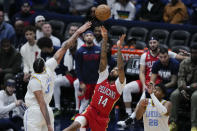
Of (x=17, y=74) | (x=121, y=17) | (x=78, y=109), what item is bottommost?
(x=78, y=109)

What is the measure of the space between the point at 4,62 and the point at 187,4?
218 inches

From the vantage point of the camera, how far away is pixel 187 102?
32.2 ft

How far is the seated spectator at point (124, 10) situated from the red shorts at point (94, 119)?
5991 millimetres

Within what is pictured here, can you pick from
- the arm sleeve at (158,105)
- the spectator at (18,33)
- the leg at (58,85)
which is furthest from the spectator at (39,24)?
the arm sleeve at (158,105)

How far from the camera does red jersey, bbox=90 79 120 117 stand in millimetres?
7645

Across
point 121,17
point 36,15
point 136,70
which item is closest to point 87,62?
point 136,70

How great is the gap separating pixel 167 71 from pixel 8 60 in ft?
13.7

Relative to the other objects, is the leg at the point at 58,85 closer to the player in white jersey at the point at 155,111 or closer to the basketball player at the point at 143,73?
the basketball player at the point at 143,73

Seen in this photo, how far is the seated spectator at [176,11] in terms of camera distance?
12.7 m

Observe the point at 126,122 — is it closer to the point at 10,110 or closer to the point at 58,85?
the point at 58,85

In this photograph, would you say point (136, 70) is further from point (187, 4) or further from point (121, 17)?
point (187, 4)

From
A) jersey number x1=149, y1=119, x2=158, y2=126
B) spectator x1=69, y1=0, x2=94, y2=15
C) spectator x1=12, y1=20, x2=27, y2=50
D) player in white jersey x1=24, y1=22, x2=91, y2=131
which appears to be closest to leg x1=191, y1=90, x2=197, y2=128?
jersey number x1=149, y1=119, x2=158, y2=126

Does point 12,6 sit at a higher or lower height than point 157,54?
higher

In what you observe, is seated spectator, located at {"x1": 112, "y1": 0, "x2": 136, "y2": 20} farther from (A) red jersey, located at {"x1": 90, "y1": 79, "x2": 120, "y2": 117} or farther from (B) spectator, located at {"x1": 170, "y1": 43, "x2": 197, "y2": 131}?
(A) red jersey, located at {"x1": 90, "y1": 79, "x2": 120, "y2": 117}
